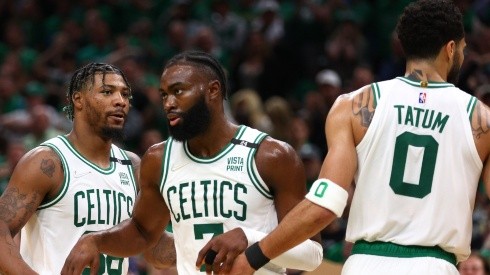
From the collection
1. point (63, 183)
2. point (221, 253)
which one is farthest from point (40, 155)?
point (221, 253)

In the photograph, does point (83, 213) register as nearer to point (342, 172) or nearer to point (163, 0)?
point (342, 172)

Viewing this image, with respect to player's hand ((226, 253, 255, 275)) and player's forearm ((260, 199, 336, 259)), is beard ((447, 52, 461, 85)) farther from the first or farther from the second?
player's hand ((226, 253, 255, 275))

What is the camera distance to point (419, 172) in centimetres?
488

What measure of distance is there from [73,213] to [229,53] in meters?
8.09

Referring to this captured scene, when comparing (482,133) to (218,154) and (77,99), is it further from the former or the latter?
(77,99)

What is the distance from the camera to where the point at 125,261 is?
256 inches

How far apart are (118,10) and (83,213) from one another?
987cm

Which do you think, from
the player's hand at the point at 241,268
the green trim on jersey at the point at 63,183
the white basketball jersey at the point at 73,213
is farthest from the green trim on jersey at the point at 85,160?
the player's hand at the point at 241,268

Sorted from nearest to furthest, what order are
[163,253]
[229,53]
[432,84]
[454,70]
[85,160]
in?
[432,84], [454,70], [85,160], [163,253], [229,53]

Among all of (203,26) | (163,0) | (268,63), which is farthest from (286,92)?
(163,0)

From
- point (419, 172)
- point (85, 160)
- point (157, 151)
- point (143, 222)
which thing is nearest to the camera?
point (419, 172)

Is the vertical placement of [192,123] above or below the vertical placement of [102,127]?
above

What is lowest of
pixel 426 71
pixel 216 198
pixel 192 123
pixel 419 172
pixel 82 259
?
pixel 82 259

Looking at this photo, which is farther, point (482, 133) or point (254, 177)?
point (254, 177)
